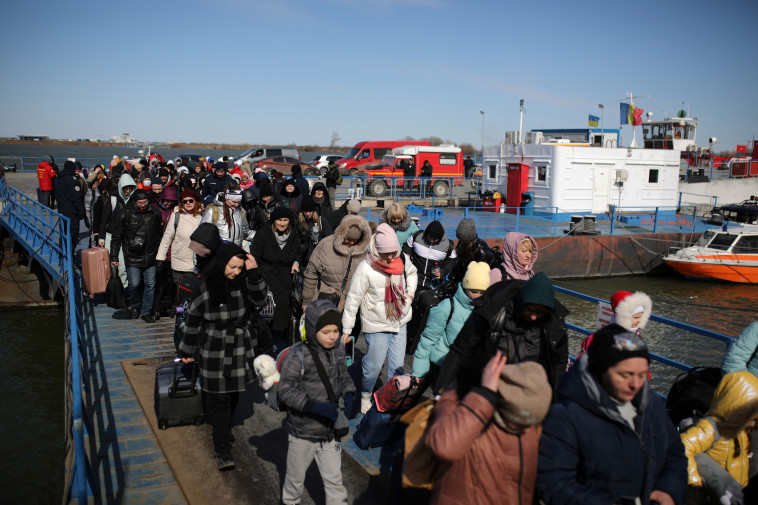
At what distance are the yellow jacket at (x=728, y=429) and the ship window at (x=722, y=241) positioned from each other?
62.4 ft

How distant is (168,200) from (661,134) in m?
35.9

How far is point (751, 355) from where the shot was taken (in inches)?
154

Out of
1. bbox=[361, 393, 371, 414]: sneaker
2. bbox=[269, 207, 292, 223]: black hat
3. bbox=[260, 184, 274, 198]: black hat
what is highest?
bbox=[260, 184, 274, 198]: black hat

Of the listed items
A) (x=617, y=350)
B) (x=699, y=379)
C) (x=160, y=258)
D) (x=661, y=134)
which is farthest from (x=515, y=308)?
(x=661, y=134)

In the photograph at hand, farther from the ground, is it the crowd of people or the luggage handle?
the crowd of people

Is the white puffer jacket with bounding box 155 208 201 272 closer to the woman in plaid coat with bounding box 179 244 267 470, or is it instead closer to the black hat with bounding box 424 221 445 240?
the woman in plaid coat with bounding box 179 244 267 470

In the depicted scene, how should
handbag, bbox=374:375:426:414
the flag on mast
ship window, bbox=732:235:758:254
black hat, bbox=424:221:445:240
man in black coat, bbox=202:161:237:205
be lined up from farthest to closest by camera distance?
the flag on mast, ship window, bbox=732:235:758:254, man in black coat, bbox=202:161:237:205, black hat, bbox=424:221:445:240, handbag, bbox=374:375:426:414

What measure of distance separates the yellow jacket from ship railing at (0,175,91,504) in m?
3.61

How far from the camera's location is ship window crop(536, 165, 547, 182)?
2333 cm

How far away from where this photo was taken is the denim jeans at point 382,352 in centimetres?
531

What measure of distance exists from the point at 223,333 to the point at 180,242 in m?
3.16

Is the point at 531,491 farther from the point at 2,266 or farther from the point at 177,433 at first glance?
the point at 2,266

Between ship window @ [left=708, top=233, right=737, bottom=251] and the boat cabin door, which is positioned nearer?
ship window @ [left=708, top=233, right=737, bottom=251]

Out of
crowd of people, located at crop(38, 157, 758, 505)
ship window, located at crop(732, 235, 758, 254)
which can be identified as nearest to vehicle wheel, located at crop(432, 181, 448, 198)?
ship window, located at crop(732, 235, 758, 254)
